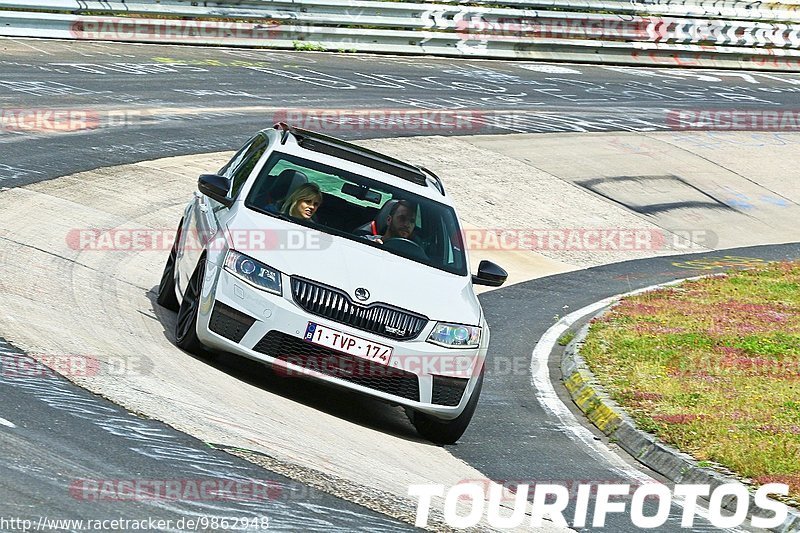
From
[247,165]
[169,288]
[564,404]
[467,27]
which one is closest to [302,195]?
[247,165]

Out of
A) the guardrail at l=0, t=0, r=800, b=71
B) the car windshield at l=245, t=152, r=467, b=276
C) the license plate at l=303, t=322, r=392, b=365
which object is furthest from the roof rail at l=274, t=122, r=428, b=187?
the guardrail at l=0, t=0, r=800, b=71

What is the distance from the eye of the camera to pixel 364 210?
32.0 feet

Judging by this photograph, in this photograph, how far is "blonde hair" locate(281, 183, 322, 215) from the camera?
928cm

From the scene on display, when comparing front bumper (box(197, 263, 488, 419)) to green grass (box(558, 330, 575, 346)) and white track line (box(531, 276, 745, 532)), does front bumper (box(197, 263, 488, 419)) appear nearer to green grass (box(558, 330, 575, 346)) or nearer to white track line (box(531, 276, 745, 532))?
white track line (box(531, 276, 745, 532))

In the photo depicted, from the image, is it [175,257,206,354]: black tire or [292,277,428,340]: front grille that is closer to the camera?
[292,277,428,340]: front grille

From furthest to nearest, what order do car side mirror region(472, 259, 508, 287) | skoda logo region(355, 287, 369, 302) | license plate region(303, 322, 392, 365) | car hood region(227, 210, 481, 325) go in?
car side mirror region(472, 259, 508, 287) < car hood region(227, 210, 481, 325) < skoda logo region(355, 287, 369, 302) < license plate region(303, 322, 392, 365)

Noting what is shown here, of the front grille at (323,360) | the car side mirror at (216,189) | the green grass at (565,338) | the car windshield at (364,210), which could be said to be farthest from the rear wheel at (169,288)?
the green grass at (565,338)

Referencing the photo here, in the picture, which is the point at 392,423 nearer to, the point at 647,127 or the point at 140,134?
the point at 140,134

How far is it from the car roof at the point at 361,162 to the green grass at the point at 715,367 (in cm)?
228

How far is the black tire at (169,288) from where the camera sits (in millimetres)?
10180

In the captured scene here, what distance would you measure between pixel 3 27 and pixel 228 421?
56.9ft

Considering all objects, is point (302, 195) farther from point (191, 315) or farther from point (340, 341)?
point (340, 341)

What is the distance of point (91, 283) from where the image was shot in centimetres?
1041

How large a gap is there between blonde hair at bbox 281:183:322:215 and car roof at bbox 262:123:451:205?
0.46 m
